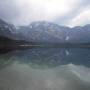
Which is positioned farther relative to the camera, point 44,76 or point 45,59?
point 45,59

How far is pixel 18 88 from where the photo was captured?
1722 centimetres

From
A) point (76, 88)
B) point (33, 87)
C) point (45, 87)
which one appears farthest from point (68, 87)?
point (33, 87)

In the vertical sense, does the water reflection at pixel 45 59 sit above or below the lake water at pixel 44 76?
below

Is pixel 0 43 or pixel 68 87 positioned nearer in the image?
pixel 68 87

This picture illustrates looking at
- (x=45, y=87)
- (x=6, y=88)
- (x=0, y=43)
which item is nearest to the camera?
(x=6, y=88)

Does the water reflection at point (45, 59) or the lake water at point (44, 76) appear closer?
the lake water at point (44, 76)

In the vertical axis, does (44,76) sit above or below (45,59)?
above

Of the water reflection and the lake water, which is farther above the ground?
the lake water

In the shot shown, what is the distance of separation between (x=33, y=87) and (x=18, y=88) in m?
1.47

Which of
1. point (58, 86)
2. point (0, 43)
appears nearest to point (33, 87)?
point (58, 86)

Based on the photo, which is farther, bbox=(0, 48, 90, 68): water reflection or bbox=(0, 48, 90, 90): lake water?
bbox=(0, 48, 90, 68): water reflection

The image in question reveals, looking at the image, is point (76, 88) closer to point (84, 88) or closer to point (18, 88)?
point (84, 88)

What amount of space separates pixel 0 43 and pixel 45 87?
331ft

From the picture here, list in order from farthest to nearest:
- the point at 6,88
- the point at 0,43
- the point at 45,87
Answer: the point at 0,43, the point at 45,87, the point at 6,88
